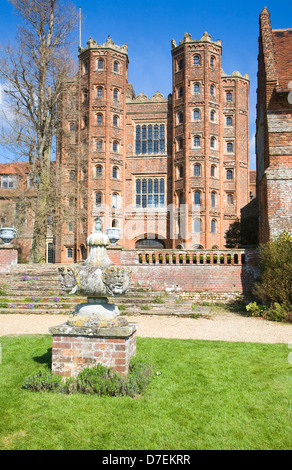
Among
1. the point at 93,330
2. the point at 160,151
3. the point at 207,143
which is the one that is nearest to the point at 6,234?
the point at 93,330

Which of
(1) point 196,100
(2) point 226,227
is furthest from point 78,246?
(1) point 196,100

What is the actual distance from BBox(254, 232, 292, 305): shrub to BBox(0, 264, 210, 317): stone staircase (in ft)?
6.58

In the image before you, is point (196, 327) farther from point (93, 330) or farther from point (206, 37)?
point (206, 37)

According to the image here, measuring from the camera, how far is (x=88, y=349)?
4621 mm

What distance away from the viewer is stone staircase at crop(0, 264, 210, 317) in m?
11.9

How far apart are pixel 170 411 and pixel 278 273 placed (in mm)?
7638

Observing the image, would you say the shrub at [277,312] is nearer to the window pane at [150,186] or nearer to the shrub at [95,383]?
the shrub at [95,383]

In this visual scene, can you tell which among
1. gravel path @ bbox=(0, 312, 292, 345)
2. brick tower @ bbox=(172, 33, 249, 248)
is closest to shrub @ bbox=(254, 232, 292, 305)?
gravel path @ bbox=(0, 312, 292, 345)

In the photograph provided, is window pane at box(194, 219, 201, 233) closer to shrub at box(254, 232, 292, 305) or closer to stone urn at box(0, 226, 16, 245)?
stone urn at box(0, 226, 16, 245)

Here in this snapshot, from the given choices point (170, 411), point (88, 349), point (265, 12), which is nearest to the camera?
point (170, 411)

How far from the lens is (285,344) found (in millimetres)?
7102

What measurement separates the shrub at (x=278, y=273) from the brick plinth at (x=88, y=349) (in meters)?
7.20

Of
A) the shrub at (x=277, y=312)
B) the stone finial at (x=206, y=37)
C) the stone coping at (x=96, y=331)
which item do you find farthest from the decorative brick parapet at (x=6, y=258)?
the stone finial at (x=206, y=37)

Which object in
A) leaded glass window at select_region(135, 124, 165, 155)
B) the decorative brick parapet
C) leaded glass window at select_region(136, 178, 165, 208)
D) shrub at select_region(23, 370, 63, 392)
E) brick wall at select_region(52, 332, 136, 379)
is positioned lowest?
shrub at select_region(23, 370, 63, 392)
